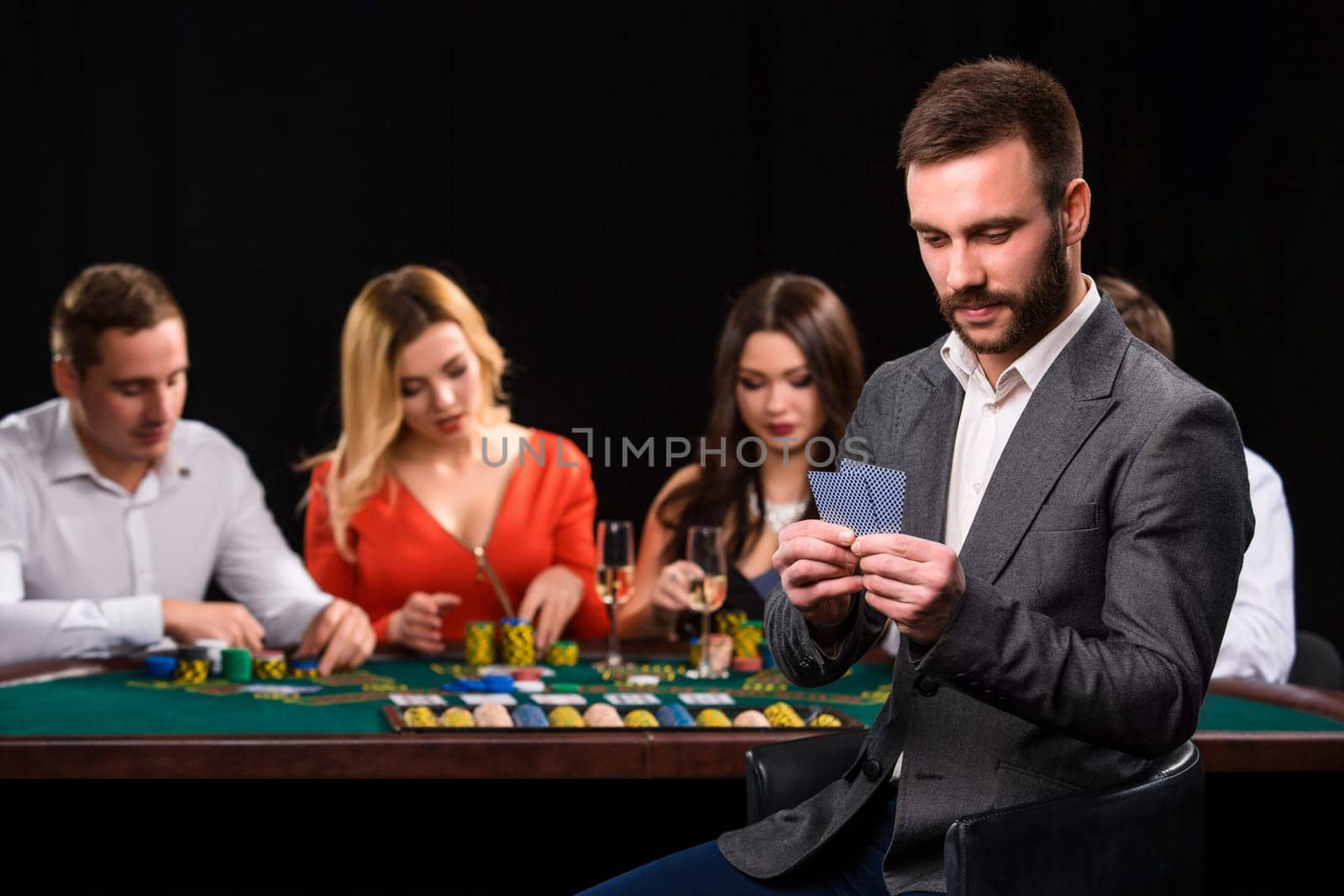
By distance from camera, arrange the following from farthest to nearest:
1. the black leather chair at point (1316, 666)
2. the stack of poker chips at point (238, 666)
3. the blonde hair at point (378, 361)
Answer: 1. the blonde hair at point (378, 361)
2. the black leather chair at point (1316, 666)
3. the stack of poker chips at point (238, 666)

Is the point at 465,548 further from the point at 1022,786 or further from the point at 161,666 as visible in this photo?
the point at 1022,786

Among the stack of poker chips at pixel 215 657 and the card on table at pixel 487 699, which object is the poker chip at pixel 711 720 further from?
the stack of poker chips at pixel 215 657

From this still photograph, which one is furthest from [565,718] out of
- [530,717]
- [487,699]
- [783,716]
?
[783,716]

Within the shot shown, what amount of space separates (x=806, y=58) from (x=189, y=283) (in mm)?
2374

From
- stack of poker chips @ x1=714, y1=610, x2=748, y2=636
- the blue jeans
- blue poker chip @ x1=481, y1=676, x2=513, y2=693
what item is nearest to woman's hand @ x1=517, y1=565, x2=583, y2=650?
stack of poker chips @ x1=714, y1=610, x2=748, y2=636

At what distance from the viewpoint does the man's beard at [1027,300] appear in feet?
6.01

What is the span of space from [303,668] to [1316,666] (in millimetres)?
2584

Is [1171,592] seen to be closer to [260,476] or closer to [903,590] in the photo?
[903,590]

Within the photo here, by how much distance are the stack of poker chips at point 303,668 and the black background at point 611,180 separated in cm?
213

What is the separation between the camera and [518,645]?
141 inches

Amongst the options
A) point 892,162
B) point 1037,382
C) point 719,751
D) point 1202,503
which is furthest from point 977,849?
point 892,162

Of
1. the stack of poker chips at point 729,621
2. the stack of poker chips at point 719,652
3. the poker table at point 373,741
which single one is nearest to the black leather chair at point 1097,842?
the poker table at point 373,741

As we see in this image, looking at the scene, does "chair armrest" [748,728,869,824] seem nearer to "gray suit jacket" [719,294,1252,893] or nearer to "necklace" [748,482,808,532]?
"gray suit jacket" [719,294,1252,893]

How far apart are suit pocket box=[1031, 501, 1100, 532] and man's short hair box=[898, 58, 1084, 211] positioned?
37 cm
